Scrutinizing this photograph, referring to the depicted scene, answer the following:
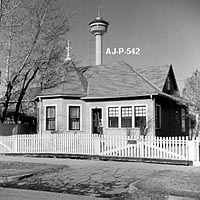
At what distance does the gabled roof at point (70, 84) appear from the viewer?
70.9 ft

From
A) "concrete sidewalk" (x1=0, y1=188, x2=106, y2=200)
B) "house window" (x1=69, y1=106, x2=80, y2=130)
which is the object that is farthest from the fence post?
"house window" (x1=69, y1=106, x2=80, y2=130)

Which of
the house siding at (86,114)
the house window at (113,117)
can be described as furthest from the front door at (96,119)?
the house window at (113,117)

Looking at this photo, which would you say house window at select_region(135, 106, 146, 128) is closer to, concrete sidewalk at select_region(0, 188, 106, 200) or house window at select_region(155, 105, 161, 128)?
house window at select_region(155, 105, 161, 128)

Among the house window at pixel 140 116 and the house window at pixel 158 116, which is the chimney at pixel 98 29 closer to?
the house window at pixel 158 116

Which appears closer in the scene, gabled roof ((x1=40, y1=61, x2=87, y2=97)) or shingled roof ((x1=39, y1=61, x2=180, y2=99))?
shingled roof ((x1=39, y1=61, x2=180, y2=99))

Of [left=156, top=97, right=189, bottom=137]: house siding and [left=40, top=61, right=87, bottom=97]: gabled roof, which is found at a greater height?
[left=40, top=61, right=87, bottom=97]: gabled roof

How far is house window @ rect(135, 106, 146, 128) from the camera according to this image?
20219 millimetres

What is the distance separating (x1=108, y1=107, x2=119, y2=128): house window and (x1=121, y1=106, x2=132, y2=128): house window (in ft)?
1.28

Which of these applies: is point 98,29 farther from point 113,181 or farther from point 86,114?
point 113,181

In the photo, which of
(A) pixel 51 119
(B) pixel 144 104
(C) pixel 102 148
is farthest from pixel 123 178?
(A) pixel 51 119

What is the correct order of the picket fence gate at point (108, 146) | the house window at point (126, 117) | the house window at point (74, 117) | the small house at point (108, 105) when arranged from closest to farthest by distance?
the picket fence gate at point (108, 146), the small house at point (108, 105), the house window at point (126, 117), the house window at point (74, 117)

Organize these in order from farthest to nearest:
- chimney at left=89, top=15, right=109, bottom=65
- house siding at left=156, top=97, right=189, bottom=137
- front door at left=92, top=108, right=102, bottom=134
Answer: chimney at left=89, top=15, right=109, bottom=65 → house siding at left=156, top=97, right=189, bottom=137 → front door at left=92, top=108, right=102, bottom=134

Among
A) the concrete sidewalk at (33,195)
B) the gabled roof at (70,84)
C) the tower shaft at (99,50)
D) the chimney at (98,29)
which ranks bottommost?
the concrete sidewalk at (33,195)

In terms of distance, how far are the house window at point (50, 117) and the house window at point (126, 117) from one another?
4.74 metres
